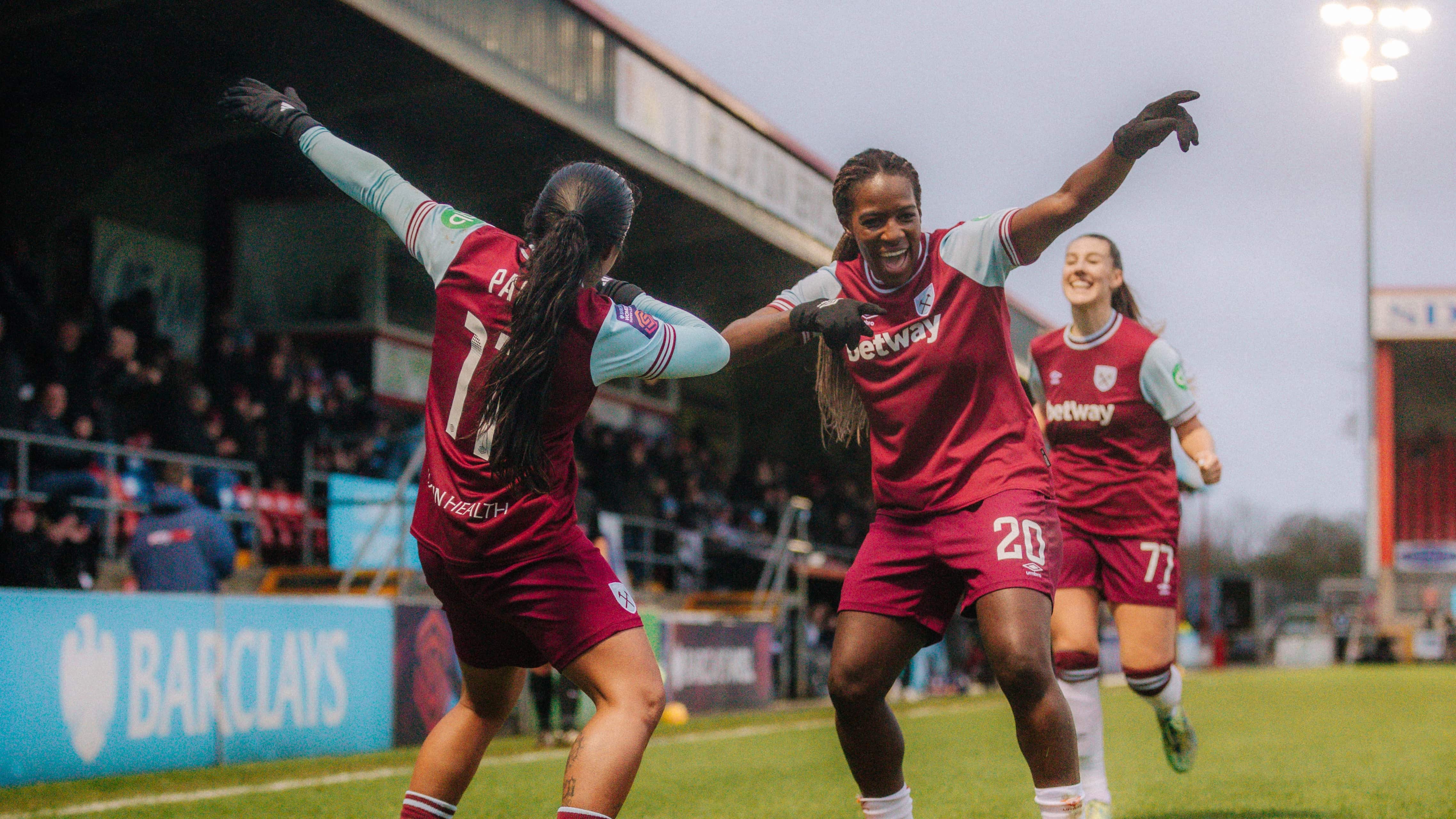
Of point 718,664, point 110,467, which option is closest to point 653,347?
point 110,467

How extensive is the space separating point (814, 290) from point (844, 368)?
0.30 meters

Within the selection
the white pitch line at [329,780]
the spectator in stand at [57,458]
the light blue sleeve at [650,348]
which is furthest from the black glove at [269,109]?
the spectator in stand at [57,458]

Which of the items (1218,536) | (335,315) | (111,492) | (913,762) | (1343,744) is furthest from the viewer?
(1218,536)

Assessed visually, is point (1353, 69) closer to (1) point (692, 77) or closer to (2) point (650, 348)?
(1) point (692, 77)

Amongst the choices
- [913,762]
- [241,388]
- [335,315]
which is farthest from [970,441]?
[335,315]

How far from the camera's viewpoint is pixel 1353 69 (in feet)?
83.3

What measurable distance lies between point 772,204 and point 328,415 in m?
6.59

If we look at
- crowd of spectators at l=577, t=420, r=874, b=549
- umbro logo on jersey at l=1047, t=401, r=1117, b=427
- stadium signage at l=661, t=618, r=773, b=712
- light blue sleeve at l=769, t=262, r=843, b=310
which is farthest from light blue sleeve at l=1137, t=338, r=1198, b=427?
crowd of spectators at l=577, t=420, r=874, b=549

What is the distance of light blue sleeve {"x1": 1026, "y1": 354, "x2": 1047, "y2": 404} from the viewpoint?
20.1 ft

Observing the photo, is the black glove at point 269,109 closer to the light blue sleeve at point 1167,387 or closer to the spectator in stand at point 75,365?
the light blue sleeve at point 1167,387

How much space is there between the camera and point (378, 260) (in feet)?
58.1

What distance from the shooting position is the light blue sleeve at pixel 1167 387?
18.8ft

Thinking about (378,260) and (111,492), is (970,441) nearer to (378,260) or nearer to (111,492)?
(111,492)

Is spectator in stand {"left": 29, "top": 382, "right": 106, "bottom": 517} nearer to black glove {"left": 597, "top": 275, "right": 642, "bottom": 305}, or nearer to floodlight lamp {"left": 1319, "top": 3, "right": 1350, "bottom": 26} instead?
black glove {"left": 597, "top": 275, "right": 642, "bottom": 305}
